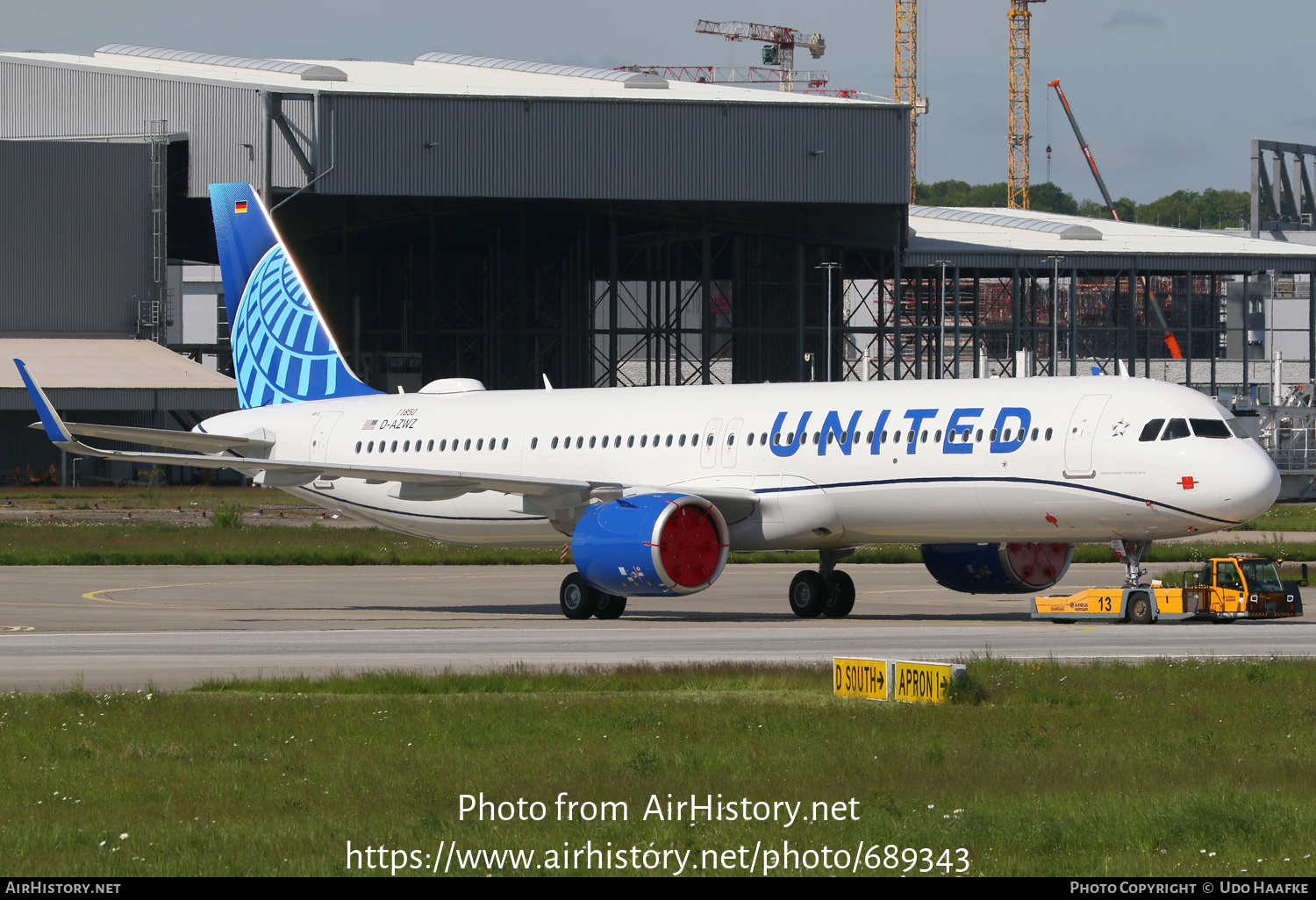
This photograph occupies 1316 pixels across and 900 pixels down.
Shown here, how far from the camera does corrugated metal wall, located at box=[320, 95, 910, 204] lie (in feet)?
245

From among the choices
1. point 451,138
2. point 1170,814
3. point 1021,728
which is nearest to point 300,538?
point 451,138

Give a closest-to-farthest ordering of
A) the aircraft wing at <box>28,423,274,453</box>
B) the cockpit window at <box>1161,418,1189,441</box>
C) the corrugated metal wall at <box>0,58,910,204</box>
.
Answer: the cockpit window at <box>1161,418,1189,441</box>, the aircraft wing at <box>28,423,274,453</box>, the corrugated metal wall at <box>0,58,910,204</box>

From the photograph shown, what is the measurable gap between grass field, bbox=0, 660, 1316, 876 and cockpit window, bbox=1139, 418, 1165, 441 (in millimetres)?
8555

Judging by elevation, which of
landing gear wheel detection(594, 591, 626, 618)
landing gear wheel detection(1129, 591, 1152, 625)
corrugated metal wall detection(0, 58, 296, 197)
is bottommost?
landing gear wheel detection(594, 591, 626, 618)

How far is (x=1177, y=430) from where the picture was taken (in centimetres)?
2767

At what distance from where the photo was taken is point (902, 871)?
31.6ft

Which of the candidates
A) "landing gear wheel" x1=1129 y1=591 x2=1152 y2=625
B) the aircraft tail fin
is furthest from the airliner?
the aircraft tail fin

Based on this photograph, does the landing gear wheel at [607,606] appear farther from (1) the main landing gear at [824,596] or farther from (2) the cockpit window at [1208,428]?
(2) the cockpit window at [1208,428]

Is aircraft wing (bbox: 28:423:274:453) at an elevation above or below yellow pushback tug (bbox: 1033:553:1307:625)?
above

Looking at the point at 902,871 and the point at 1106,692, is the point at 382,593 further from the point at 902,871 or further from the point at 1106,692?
the point at 902,871

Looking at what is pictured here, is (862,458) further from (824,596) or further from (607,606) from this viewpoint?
(607,606)

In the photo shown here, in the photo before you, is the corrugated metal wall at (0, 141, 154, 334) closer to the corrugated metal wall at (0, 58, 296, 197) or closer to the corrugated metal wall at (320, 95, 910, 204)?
the corrugated metal wall at (0, 58, 296, 197)

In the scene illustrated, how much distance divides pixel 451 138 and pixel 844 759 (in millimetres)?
64777

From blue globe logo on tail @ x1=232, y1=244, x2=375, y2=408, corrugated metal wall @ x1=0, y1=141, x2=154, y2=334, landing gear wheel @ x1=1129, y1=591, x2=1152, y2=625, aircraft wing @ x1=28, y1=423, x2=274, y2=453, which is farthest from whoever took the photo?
corrugated metal wall @ x1=0, y1=141, x2=154, y2=334
